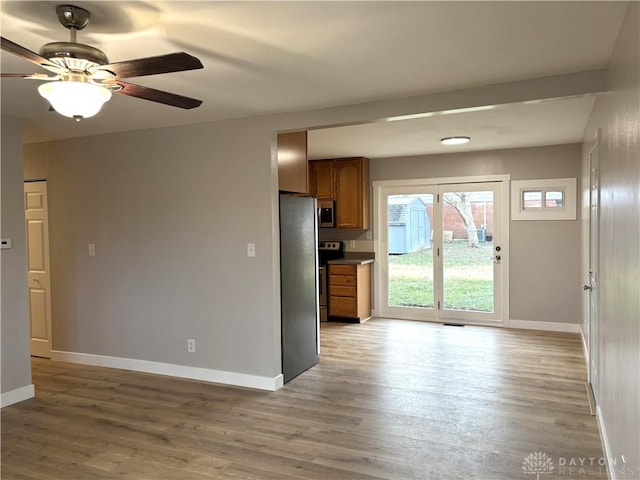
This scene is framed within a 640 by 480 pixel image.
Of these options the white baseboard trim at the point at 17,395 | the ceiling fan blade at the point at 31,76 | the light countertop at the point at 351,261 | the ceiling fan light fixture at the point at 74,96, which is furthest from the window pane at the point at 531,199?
the white baseboard trim at the point at 17,395

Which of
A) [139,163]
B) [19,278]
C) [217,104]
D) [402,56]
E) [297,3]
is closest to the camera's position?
[297,3]

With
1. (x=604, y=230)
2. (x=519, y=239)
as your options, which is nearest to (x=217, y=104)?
(x=604, y=230)

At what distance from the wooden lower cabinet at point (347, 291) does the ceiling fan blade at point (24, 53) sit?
16.3 feet

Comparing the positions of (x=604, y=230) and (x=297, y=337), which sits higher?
(x=604, y=230)

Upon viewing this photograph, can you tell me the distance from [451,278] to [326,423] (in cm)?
378

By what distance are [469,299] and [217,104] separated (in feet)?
14.5

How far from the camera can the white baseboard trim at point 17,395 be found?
3.71 meters

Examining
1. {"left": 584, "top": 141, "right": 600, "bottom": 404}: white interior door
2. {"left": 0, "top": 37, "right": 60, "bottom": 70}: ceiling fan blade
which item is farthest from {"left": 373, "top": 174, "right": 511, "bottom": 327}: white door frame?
{"left": 0, "top": 37, "right": 60, "bottom": 70}: ceiling fan blade

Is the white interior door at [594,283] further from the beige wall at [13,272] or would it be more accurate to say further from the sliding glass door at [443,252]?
the beige wall at [13,272]

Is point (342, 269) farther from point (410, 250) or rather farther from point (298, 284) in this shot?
point (298, 284)

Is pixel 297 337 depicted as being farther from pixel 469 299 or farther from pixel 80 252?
pixel 469 299

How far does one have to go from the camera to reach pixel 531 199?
6031mm

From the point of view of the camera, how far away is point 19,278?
3.83 metres

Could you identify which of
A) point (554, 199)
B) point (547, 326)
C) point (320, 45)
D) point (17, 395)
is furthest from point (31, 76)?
point (547, 326)
